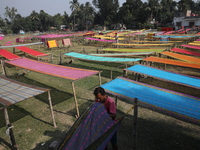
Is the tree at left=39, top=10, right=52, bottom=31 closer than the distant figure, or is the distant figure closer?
the distant figure

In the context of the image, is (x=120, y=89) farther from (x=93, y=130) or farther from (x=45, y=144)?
(x=45, y=144)

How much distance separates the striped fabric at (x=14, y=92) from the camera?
365 centimetres

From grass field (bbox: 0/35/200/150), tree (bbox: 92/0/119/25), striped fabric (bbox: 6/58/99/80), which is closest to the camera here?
grass field (bbox: 0/35/200/150)

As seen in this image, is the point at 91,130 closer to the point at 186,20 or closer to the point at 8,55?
the point at 8,55

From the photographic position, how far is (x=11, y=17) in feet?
282

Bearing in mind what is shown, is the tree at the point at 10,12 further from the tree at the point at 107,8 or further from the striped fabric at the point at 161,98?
the striped fabric at the point at 161,98

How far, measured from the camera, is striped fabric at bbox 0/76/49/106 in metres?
3.65

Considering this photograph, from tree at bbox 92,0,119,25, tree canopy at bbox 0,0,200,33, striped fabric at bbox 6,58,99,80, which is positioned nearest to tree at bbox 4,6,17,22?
tree canopy at bbox 0,0,200,33

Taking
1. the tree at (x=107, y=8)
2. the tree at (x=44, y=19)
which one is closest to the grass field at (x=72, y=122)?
the tree at (x=107, y=8)

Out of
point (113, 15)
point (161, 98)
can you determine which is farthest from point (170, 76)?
point (113, 15)

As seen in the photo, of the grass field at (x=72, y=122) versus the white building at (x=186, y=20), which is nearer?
the grass field at (x=72, y=122)

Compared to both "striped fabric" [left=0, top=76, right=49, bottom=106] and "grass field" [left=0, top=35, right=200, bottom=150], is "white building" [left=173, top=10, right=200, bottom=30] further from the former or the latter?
"striped fabric" [left=0, top=76, right=49, bottom=106]

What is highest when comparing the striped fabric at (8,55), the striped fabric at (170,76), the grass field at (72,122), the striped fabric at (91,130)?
the striped fabric at (8,55)

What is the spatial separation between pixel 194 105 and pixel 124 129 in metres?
1.89
